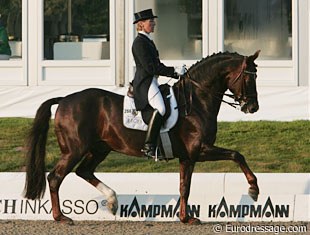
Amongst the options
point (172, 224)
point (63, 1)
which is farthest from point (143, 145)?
point (63, 1)

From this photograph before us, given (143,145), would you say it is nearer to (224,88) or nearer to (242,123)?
(224,88)

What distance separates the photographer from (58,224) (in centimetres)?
1037

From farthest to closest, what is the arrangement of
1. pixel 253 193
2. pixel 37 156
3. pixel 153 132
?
pixel 37 156 < pixel 153 132 < pixel 253 193

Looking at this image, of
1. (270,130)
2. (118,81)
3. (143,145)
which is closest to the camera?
(143,145)

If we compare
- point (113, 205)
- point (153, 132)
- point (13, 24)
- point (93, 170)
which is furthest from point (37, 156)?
point (13, 24)

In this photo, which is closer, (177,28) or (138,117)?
(138,117)

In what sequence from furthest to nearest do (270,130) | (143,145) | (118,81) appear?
(118,81) → (270,130) → (143,145)

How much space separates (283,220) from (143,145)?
1.80 meters

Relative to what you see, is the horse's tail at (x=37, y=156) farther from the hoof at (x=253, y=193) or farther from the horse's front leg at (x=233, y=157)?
the hoof at (x=253, y=193)

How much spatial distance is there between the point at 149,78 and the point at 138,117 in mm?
459

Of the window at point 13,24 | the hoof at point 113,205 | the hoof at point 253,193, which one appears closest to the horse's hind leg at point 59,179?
the hoof at point 113,205

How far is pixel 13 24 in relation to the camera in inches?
744

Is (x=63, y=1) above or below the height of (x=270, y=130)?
above

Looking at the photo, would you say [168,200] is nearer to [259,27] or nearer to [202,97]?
[202,97]
